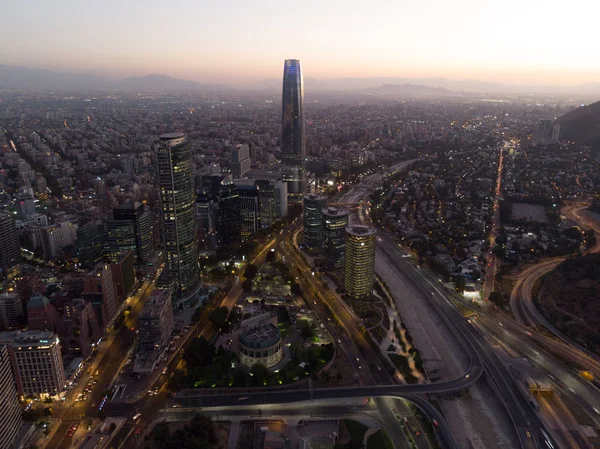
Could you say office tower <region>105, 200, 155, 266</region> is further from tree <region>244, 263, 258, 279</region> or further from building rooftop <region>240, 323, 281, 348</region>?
building rooftop <region>240, 323, 281, 348</region>

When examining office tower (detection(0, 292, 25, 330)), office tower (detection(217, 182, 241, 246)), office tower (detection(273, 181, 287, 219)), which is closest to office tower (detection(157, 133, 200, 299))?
office tower (detection(0, 292, 25, 330))

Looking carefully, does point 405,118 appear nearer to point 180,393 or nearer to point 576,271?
point 576,271

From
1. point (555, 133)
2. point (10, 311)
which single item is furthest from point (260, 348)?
point (555, 133)

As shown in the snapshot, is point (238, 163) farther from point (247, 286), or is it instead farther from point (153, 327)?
point (153, 327)

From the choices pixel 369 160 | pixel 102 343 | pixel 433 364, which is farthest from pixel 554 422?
pixel 369 160

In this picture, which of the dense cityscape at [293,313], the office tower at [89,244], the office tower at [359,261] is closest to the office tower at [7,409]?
the dense cityscape at [293,313]
